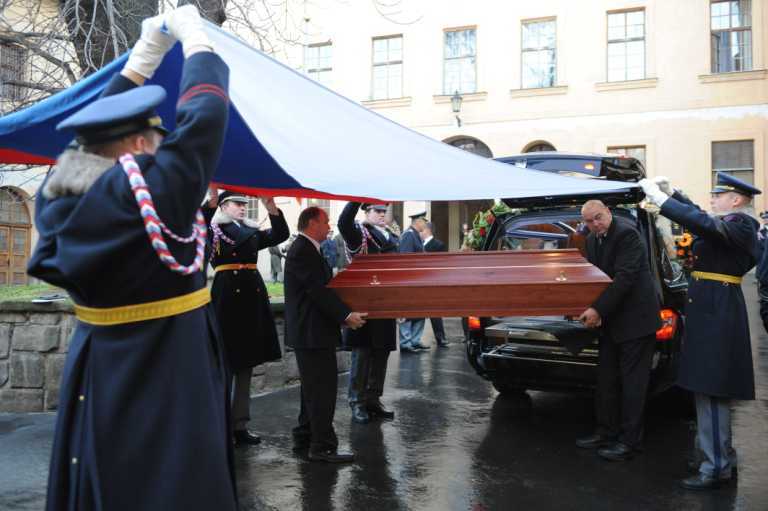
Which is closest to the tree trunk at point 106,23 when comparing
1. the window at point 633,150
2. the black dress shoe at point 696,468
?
the black dress shoe at point 696,468

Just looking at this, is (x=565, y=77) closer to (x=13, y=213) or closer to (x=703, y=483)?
(x=13, y=213)

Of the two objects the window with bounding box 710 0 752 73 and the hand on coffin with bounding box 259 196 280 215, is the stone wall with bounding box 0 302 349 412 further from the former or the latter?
the window with bounding box 710 0 752 73

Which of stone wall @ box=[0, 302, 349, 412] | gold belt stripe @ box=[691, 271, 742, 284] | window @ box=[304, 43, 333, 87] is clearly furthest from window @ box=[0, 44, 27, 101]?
window @ box=[304, 43, 333, 87]

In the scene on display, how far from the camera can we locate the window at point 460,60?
71.3ft

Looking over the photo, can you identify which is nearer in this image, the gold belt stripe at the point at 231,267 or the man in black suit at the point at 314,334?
A: the man in black suit at the point at 314,334

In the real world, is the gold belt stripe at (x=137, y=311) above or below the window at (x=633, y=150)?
below

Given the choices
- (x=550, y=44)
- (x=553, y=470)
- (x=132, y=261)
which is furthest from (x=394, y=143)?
(x=550, y=44)

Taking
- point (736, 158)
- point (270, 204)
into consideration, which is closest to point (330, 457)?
point (270, 204)

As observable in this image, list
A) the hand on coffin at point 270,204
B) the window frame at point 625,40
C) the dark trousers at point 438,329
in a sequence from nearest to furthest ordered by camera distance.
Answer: the hand on coffin at point 270,204 → the dark trousers at point 438,329 → the window frame at point 625,40

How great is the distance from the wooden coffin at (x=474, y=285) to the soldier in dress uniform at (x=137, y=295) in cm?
211

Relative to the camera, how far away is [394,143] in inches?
148

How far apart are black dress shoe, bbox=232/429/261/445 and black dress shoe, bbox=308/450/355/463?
657 mm

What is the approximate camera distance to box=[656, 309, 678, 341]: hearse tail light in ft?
17.4

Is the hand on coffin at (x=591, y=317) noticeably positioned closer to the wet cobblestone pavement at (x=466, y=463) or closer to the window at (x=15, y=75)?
the wet cobblestone pavement at (x=466, y=463)
